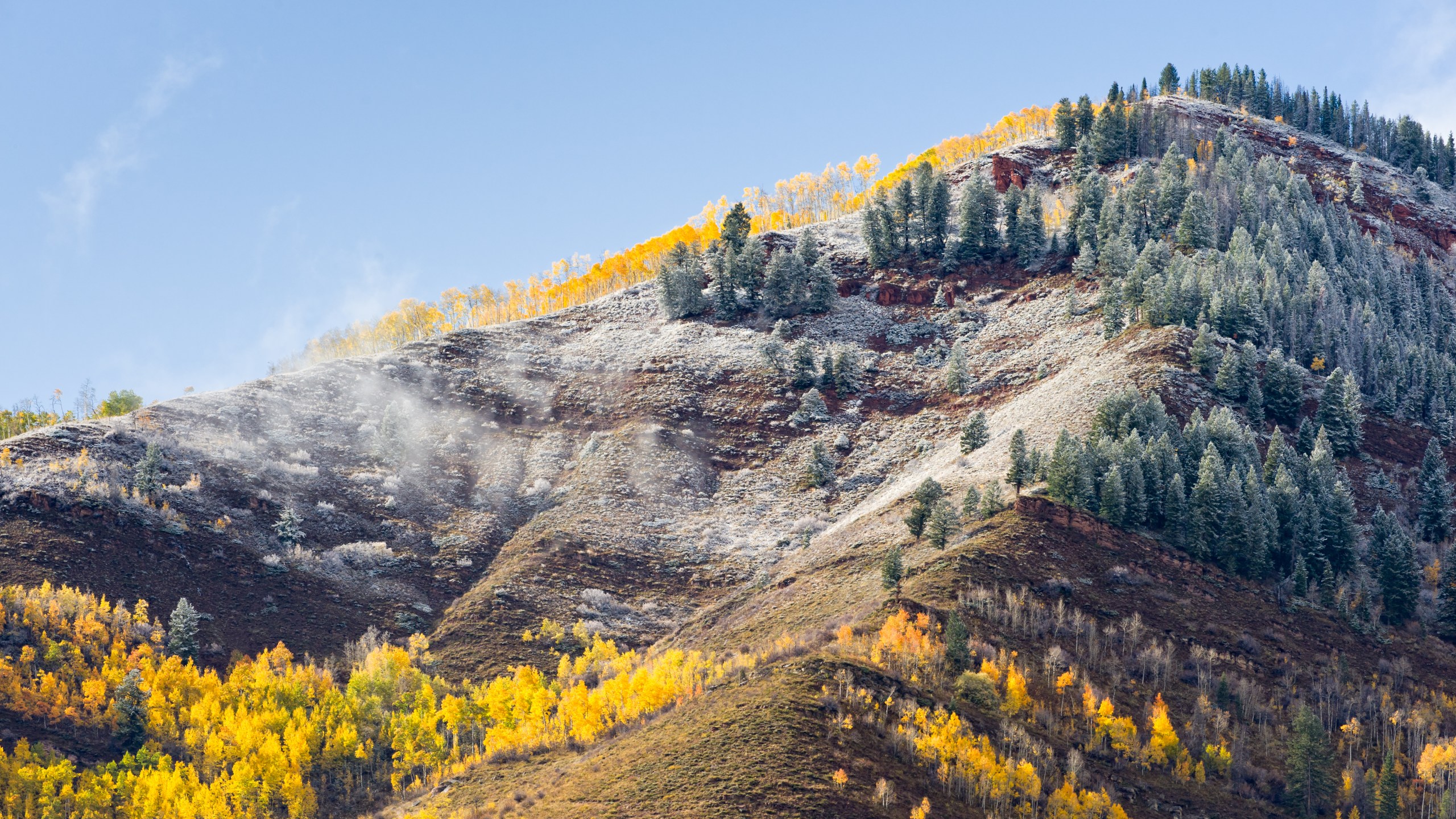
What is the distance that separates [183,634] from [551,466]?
180 feet

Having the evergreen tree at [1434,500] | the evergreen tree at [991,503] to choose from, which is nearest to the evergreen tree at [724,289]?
the evergreen tree at [991,503]

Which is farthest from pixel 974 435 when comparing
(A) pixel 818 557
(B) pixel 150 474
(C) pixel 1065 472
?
(B) pixel 150 474

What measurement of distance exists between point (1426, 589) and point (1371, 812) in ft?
121

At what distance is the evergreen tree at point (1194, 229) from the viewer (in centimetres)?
16512

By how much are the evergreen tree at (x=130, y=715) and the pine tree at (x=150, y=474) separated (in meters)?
28.7

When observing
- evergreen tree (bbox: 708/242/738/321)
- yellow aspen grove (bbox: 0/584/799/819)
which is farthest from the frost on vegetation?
evergreen tree (bbox: 708/242/738/321)

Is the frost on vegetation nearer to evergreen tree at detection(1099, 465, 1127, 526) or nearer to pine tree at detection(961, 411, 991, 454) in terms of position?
pine tree at detection(961, 411, 991, 454)

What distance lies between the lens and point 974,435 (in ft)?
426

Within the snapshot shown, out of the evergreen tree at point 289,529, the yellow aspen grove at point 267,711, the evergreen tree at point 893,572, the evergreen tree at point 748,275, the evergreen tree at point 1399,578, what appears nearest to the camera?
the yellow aspen grove at point 267,711

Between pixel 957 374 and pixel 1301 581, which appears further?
pixel 957 374

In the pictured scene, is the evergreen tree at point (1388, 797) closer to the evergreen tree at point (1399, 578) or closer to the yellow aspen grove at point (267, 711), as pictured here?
the evergreen tree at point (1399, 578)

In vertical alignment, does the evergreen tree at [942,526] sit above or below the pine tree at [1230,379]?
below

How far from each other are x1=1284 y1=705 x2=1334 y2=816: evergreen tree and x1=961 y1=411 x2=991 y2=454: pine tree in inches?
2060

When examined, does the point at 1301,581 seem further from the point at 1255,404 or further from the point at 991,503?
the point at 1255,404
